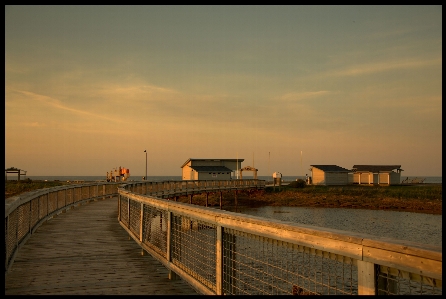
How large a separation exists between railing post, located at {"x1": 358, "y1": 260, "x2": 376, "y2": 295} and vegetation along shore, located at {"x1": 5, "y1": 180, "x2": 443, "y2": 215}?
48.4m

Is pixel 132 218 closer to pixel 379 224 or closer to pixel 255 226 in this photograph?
pixel 255 226

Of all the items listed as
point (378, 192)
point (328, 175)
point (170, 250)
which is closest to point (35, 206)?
point (170, 250)

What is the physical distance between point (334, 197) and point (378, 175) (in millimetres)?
18901

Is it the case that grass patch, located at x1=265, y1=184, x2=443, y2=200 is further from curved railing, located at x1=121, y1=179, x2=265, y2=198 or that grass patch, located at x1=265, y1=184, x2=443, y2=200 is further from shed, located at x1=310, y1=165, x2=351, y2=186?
shed, located at x1=310, y1=165, x2=351, y2=186

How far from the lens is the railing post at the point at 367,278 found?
3.27 m

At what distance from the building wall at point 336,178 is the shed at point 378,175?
219 centimetres

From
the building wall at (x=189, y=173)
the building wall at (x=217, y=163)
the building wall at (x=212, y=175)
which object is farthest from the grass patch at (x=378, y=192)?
the building wall at (x=189, y=173)

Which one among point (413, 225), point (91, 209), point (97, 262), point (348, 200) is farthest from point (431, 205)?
point (97, 262)

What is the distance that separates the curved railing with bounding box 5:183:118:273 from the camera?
8.05 meters

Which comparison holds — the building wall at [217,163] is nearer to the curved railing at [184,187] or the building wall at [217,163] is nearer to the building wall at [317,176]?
the curved railing at [184,187]

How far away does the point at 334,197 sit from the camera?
5831 cm

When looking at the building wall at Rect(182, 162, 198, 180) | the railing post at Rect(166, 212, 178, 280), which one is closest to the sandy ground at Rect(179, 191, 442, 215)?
the building wall at Rect(182, 162, 198, 180)

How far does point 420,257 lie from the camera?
9.37 ft

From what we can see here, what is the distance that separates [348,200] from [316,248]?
2169 inches
